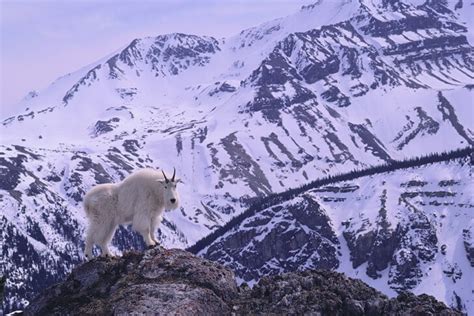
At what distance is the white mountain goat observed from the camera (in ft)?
113

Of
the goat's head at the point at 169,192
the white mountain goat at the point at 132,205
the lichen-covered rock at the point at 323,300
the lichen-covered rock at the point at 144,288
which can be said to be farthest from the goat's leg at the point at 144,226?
the lichen-covered rock at the point at 323,300

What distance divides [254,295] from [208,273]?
203 centimetres

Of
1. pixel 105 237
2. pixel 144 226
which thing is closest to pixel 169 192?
pixel 144 226

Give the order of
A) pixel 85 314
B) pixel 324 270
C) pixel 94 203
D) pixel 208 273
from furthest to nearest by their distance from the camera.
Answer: pixel 94 203 < pixel 324 270 < pixel 208 273 < pixel 85 314

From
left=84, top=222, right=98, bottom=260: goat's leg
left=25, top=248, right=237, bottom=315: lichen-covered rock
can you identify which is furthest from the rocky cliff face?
left=84, top=222, right=98, bottom=260: goat's leg

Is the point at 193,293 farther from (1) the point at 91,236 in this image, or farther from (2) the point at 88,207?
(2) the point at 88,207

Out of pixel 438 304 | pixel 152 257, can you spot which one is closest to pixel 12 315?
pixel 152 257

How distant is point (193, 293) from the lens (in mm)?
29719

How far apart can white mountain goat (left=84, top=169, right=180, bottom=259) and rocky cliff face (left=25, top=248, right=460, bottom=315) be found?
2.47 metres

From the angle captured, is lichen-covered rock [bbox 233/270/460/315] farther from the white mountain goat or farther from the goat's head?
the white mountain goat

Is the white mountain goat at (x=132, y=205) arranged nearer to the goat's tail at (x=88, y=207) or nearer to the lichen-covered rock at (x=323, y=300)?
the goat's tail at (x=88, y=207)

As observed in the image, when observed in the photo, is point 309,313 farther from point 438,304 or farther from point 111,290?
point 111,290

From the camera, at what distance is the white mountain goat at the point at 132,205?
113ft

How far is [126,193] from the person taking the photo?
35.6m
